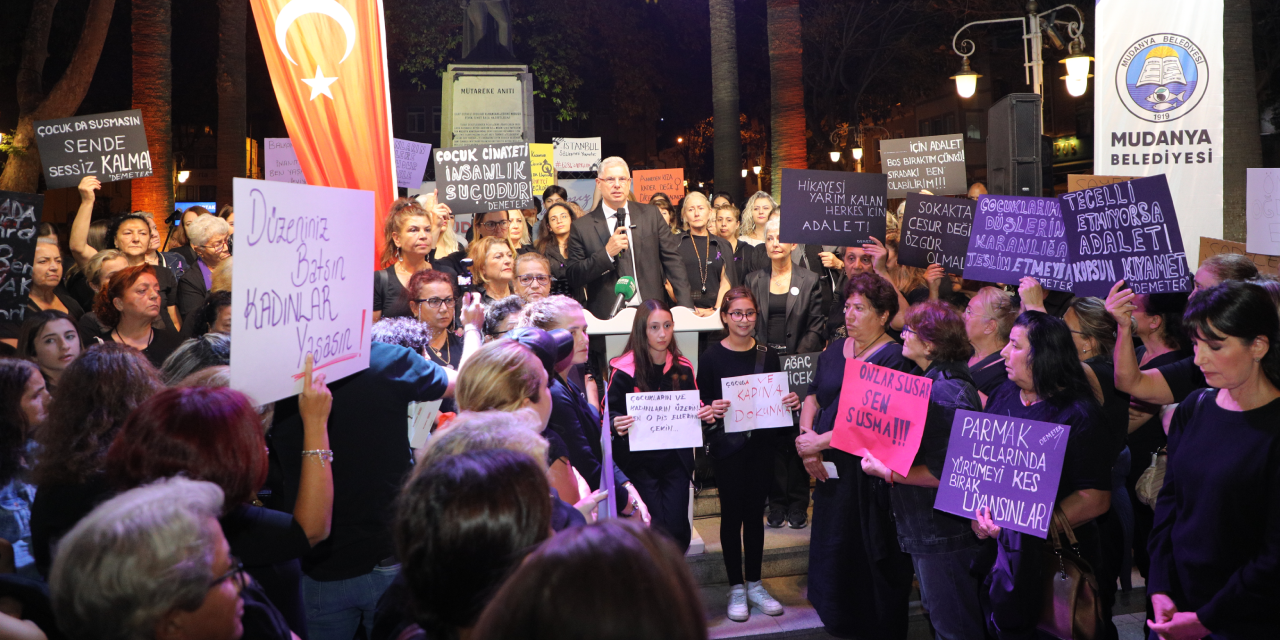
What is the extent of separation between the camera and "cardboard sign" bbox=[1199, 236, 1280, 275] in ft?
19.3

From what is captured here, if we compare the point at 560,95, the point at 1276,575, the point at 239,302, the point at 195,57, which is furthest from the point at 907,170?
the point at 195,57

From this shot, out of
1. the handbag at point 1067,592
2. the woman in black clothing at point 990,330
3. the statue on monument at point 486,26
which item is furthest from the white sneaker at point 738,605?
the statue on monument at point 486,26

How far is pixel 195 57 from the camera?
2489cm

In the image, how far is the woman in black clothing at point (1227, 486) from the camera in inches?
118

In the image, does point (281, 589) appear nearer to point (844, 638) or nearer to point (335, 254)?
point (335, 254)

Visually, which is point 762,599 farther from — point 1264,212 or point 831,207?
point 1264,212

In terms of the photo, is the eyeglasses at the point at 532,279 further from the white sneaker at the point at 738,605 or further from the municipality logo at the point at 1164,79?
the municipality logo at the point at 1164,79

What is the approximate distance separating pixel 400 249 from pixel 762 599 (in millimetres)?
3147

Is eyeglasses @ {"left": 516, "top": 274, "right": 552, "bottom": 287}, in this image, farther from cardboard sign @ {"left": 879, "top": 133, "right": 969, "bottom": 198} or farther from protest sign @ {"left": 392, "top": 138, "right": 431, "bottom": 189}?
cardboard sign @ {"left": 879, "top": 133, "right": 969, "bottom": 198}

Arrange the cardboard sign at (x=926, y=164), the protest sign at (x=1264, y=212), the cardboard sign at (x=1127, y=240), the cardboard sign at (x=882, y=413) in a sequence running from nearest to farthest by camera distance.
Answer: the cardboard sign at (x=882, y=413), the cardboard sign at (x=1127, y=240), the protest sign at (x=1264, y=212), the cardboard sign at (x=926, y=164)

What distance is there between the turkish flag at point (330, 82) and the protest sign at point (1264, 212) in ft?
18.5

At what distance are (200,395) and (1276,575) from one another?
3.37 m

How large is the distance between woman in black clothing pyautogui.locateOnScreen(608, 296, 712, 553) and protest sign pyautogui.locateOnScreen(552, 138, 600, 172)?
9824 millimetres

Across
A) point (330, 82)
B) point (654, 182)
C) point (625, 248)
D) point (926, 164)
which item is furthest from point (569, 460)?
point (654, 182)
